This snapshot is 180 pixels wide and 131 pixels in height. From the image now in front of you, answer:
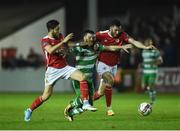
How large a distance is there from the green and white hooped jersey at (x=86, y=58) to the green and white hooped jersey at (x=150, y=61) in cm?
723

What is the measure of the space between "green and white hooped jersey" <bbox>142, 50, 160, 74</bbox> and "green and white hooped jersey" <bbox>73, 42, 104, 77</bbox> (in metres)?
7.23

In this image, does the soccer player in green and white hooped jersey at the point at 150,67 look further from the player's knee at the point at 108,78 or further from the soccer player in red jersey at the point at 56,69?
the soccer player in red jersey at the point at 56,69

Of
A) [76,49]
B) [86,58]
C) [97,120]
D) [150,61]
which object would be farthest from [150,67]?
[97,120]

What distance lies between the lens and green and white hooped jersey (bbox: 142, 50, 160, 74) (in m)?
24.7

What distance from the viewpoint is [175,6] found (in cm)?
3900

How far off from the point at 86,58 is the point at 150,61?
7.79 m

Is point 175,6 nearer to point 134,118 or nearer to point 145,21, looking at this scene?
point 145,21

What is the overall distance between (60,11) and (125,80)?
6751 millimetres

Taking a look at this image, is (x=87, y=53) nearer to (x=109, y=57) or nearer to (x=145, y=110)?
(x=109, y=57)

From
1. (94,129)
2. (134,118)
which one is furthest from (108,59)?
(94,129)

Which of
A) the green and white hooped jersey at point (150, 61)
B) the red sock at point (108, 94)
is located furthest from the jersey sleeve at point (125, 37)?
the green and white hooped jersey at point (150, 61)

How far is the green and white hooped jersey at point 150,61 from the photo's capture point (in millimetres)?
24672

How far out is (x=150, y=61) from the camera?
982 inches

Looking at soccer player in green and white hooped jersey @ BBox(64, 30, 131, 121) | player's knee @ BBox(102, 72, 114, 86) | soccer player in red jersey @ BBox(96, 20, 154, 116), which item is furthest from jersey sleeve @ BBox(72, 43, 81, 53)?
player's knee @ BBox(102, 72, 114, 86)
